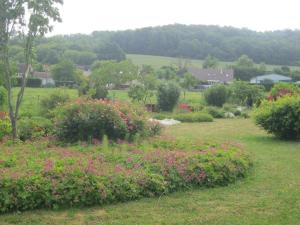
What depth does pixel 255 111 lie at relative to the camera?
1366cm

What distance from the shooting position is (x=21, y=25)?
1121 centimetres

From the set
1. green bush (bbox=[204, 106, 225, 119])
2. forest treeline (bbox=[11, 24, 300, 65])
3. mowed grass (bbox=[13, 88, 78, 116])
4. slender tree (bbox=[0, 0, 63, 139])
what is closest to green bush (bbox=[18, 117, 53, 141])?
slender tree (bbox=[0, 0, 63, 139])

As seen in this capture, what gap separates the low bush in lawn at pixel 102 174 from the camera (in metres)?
5.84

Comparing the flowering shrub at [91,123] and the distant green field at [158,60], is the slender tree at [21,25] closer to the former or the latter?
the flowering shrub at [91,123]

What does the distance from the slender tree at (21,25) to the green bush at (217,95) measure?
1873cm

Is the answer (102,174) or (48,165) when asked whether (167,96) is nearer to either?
(48,165)

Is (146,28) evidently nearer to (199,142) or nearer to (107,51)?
(107,51)

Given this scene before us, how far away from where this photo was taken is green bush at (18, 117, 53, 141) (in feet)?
36.9

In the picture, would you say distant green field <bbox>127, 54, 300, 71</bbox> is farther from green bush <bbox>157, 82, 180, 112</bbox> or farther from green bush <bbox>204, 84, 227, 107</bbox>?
green bush <bbox>157, 82, 180, 112</bbox>

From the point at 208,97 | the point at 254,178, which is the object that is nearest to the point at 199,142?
the point at 254,178

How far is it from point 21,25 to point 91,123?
11.1 feet

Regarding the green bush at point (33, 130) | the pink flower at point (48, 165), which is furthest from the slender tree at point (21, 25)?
the pink flower at point (48, 165)

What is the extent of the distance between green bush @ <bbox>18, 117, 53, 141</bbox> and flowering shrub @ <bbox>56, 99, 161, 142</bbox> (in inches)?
42.6

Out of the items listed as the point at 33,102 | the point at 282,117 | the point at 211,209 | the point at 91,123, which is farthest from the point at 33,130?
the point at 33,102
